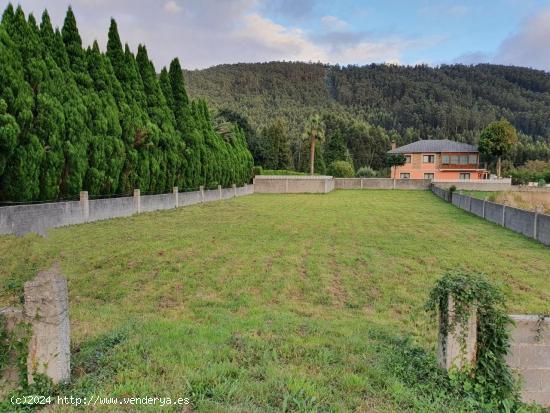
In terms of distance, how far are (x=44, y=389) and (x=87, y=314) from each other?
239 cm

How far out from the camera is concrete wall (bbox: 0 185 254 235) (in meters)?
11.9

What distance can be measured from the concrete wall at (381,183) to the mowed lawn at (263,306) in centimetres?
3723

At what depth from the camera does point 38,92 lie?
1430cm

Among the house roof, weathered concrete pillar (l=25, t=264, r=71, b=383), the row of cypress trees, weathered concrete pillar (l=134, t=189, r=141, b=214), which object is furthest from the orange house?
weathered concrete pillar (l=25, t=264, r=71, b=383)

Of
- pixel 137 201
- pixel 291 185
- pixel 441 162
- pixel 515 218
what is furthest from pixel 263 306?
pixel 441 162

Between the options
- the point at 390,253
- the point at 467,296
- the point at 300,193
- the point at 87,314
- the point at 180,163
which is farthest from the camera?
the point at 300,193

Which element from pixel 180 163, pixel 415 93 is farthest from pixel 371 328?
pixel 415 93

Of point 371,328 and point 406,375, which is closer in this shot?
point 406,375

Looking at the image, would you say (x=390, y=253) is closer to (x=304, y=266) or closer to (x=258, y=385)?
(x=304, y=266)

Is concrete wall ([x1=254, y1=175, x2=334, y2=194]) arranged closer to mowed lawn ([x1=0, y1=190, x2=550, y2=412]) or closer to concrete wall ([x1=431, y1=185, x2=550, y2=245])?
concrete wall ([x1=431, y1=185, x2=550, y2=245])

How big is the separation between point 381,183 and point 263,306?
47.2 metres

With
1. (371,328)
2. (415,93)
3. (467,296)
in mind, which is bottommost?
(371,328)

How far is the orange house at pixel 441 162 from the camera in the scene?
59.4m

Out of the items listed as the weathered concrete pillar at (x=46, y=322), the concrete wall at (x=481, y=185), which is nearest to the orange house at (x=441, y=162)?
the concrete wall at (x=481, y=185)
